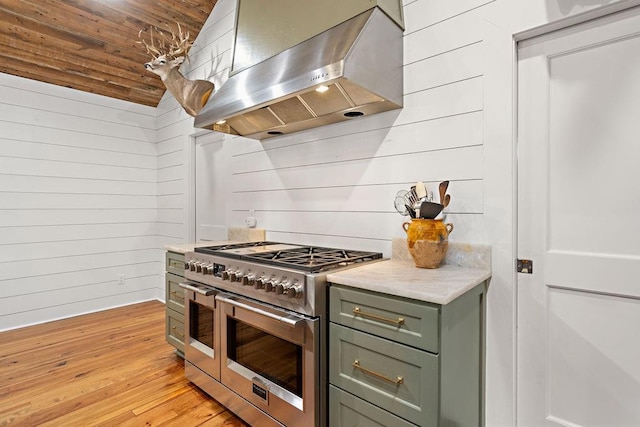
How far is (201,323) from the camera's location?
227cm

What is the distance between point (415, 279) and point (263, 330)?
2.88 ft

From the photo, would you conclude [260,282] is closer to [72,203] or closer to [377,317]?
[377,317]

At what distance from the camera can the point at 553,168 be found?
151cm

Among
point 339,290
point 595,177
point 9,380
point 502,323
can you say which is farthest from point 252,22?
point 9,380

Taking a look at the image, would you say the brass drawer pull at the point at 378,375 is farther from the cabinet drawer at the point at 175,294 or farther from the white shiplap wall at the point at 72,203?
the white shiplap wall at the point at 72,203

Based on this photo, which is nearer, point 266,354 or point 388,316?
point 388,316

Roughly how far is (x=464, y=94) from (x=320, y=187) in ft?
3.73

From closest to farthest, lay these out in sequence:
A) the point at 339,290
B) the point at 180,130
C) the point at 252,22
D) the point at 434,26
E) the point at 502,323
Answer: the point at 339,290, the point at 502,323, the point at 434,26, the point at 252,22, the point at 180,130

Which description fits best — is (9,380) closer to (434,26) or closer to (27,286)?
(27,286)

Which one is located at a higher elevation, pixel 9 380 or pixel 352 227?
pixel 352 227

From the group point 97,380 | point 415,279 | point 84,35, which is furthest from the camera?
point 84,35

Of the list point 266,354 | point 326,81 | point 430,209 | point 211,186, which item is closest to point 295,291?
point 266,354

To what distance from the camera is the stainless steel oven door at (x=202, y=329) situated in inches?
82.0

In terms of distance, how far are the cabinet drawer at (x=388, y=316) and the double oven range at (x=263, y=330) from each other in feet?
0.35
